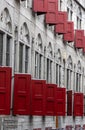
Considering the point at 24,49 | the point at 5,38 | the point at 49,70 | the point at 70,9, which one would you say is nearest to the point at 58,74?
the point at 49,70

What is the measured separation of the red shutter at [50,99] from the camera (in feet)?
92.6

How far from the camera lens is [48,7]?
31641 mm

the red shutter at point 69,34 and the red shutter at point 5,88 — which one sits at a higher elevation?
the red shutter at point 69,34

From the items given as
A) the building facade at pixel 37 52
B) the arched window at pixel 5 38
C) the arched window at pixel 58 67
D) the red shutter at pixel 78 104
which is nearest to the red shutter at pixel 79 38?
the building facade at pixel 37 52

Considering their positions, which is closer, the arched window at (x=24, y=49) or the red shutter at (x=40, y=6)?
the arched window at (x=24, y=49)

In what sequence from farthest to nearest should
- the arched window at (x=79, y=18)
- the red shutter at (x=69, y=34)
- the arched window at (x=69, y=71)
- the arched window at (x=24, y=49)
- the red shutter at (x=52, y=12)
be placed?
the arched window at (x=79, y=18), the arched window at (x=69, y=71), the red shutter at (x=69, y=34), the red shutter at (x=52, y=12), the arched window at (x=24, y=49)

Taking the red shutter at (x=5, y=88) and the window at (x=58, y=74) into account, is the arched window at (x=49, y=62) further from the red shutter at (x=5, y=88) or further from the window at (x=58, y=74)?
the red shutter at (x=5, y=88)

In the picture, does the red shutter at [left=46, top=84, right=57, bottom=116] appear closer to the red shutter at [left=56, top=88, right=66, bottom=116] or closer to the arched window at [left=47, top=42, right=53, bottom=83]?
the red shutter at [left=56, top=88, right=66, bottom=116]

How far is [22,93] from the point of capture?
80.2 ft

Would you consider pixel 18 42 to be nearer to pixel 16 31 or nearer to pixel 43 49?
pixel 16 31

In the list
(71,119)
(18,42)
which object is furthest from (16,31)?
(71,119)

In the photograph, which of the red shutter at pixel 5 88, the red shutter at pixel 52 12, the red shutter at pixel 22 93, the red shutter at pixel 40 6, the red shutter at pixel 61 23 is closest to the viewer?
the red shutter at pixel 5 88

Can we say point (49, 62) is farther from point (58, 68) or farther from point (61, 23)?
point (58, 68)

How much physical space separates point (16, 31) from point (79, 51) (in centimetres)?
1951
